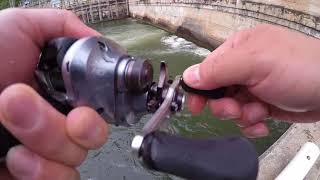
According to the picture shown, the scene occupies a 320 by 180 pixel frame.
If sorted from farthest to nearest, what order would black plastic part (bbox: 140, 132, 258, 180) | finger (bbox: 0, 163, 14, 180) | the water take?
1. the water
2. finger (bbox: 0, 163, 14, 180)
3. black plastic part (bbox: 140, 132, 258, 180)

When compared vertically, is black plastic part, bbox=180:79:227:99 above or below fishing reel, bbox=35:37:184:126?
below

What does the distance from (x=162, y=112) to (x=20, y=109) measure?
23cm

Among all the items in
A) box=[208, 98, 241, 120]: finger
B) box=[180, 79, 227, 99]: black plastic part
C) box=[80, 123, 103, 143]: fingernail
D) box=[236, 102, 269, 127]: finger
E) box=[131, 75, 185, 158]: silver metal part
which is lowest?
box=[236, 102, 269, 127]: finger

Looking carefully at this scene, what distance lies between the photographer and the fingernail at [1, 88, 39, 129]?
2.01 feet

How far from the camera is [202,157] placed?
1.90 ft

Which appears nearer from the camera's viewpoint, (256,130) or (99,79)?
(99,79)

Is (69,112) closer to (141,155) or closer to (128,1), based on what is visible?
(141,155)

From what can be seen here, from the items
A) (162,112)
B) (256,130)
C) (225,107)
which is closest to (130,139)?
(256,130)

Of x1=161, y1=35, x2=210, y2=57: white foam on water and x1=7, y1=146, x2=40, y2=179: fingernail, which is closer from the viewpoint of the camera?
x1=7, y1=146, x2=40, y2=179: fingernail

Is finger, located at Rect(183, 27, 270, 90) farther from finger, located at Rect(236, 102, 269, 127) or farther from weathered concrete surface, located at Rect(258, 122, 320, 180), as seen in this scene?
weathered concrete surface, located at Rect(258, 122, 320, 180)

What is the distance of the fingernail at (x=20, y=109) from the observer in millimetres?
612

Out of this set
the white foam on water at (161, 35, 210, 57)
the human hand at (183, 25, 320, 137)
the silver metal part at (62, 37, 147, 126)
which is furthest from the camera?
the white foam on water at (161, 35, 210, 57)

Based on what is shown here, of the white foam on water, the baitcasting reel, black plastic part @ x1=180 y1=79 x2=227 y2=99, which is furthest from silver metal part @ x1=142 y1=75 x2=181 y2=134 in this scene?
the white foam on water

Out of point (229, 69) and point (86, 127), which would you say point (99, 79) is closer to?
point (86, 127)
